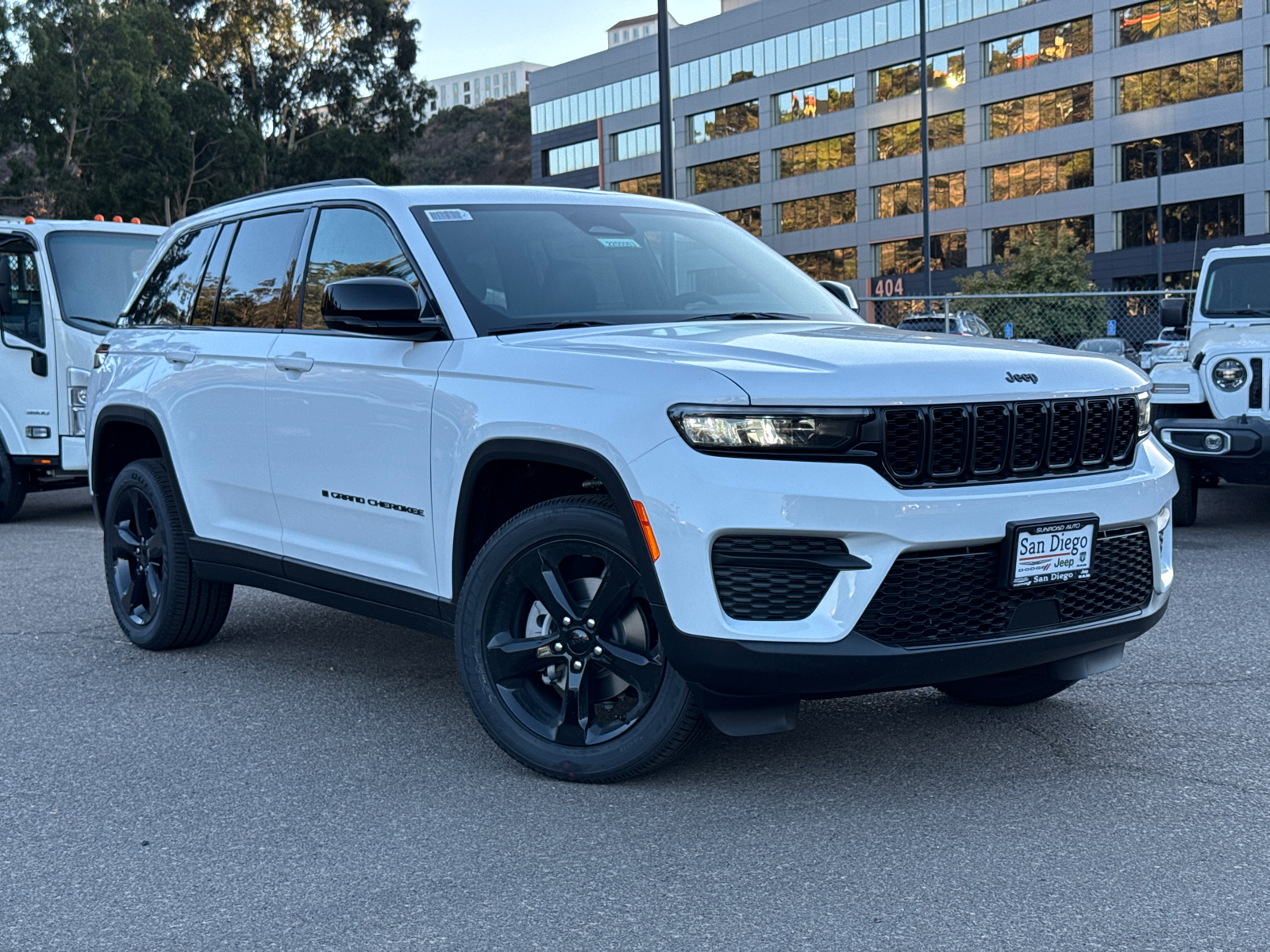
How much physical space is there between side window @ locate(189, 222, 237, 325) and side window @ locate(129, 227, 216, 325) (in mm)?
67

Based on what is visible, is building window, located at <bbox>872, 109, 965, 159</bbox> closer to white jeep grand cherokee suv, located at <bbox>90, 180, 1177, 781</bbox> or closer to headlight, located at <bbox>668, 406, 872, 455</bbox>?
white jeep grand cherokee suv, located at <bbox>90, 180, 1177, 781</bbox>

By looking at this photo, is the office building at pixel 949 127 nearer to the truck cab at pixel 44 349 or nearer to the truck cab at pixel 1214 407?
the truck cab at pixel 1214 407

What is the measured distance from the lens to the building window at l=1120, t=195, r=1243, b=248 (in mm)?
57250

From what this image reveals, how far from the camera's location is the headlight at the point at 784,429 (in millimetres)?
3580

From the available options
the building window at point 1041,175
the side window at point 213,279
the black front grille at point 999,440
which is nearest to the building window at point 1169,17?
the building window at point 1041,175

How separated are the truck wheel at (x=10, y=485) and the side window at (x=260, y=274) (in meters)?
6.77

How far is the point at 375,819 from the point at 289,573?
162 cm

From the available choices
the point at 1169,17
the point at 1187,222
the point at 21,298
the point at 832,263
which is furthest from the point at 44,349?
the point at 832,263

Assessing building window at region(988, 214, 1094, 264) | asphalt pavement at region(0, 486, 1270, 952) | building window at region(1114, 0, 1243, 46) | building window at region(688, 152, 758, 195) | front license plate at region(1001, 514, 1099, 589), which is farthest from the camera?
building window at region(688, 152, 758, 195)

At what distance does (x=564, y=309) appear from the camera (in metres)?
4.71

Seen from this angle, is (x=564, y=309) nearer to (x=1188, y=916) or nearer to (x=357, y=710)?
(x=357, y=710)

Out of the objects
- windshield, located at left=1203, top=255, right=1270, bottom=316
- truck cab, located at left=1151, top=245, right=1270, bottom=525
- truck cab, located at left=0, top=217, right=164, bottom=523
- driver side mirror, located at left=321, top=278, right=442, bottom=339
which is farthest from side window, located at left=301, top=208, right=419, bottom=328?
windshield, located at left=1203, top=255, right=1270, bottom=316

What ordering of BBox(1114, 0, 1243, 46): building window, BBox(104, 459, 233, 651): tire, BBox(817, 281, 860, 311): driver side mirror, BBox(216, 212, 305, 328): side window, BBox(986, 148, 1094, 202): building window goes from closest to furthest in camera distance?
BBox(216, 212, 305, 328): side window, BBox(817, 281, 860, 311): driver side mirror, BBox(104, 459, 233, 651): tire, BBox(1114, 0, 1243, 46): building window, BBox(986, 148, 1094, 202): building window

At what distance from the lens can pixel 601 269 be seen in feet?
16.4
